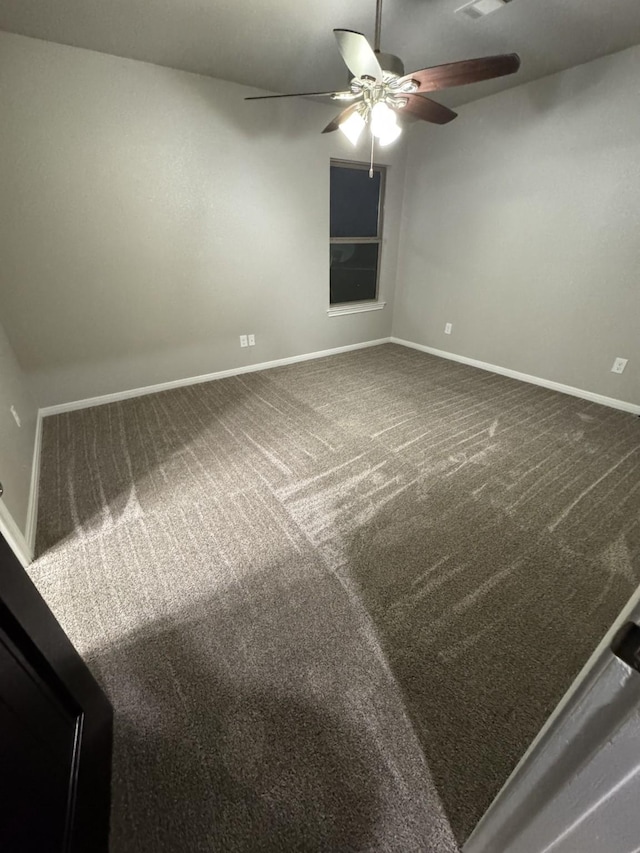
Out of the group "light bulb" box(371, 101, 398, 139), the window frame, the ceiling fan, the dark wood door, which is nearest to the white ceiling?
the ceiling fan

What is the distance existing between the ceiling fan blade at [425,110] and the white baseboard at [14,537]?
2.83m

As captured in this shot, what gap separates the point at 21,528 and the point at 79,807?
1216 mm

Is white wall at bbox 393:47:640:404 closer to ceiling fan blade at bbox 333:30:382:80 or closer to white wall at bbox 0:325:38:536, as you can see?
ceiling fan blade at bbox 333:30:382:80

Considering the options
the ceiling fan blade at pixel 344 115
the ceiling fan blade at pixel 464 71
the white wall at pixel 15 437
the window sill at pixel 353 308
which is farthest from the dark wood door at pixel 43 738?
the window sill at pixel 353 308

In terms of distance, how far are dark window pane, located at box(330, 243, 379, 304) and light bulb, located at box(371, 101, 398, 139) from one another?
1915 mm

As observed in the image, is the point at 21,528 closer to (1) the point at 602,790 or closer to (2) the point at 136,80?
(1) the point at 602,790

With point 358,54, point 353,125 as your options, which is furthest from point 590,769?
point 353,125

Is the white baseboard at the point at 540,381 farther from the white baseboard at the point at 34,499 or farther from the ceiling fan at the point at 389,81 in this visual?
the white baseboard at the point at 34,499

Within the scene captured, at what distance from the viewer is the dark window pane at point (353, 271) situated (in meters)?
3.88

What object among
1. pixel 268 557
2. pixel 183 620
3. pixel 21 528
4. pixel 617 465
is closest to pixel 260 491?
pixel 268 557

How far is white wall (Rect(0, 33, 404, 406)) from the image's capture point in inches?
87.3

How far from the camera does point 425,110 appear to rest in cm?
201

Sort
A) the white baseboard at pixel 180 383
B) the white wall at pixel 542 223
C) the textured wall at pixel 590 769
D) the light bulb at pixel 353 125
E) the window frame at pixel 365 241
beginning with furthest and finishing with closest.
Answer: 1. the window frame at pixel 365 241
2. the white baseboard at pixel 180 383
3. the white wall at pixel 542 223
4. the light bulb at pixel 353 125
5. the textured wall at pixel 590 769

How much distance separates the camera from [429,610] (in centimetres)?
133
